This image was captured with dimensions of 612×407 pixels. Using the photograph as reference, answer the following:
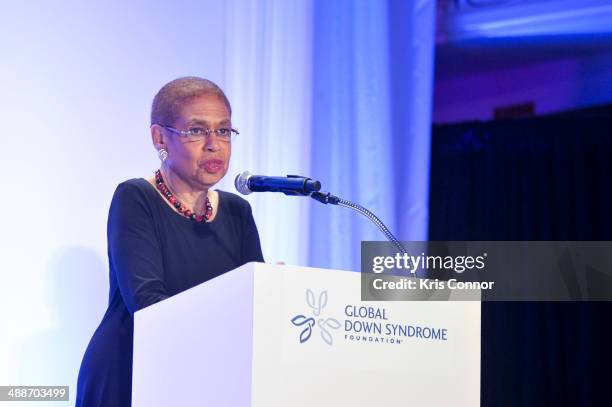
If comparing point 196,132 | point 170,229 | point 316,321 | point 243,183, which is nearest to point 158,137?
point 196,132

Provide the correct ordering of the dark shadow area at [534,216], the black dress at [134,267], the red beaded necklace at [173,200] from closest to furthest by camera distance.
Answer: the black dress at [134,267]
the red beaded necklace at [173,200]
the dark shadow area at [534,216]

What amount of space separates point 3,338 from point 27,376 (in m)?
0.15

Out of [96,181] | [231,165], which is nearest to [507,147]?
[231,165]

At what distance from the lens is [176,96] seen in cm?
264

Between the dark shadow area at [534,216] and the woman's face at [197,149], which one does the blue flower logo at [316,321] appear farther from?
the dark shadow area at [534,216]

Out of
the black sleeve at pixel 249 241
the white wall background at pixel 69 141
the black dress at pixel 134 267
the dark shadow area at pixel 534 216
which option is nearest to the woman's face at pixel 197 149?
the black dress at pixel 134 267

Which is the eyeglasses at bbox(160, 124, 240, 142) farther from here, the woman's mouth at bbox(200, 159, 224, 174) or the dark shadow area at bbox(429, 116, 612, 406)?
the dark shadow area at bbox(429, 116, 612, 406)

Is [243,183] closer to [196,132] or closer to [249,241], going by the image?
[196,132]

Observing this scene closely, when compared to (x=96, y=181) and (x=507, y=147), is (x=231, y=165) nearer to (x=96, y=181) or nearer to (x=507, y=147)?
(x=96, y=181)

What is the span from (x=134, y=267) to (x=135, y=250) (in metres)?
0.06

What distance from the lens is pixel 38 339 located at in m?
2.87

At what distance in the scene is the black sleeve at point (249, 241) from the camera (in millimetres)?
2768

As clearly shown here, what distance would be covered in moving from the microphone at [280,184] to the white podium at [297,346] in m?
0.34

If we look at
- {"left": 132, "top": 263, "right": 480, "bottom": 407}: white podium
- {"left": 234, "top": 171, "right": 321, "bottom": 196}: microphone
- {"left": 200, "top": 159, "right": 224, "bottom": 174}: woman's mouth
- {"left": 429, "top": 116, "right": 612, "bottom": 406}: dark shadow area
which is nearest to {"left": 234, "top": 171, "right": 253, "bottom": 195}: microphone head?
{"left": 234, "top": 171, "right": 321, "bottom": 196}: microphone
